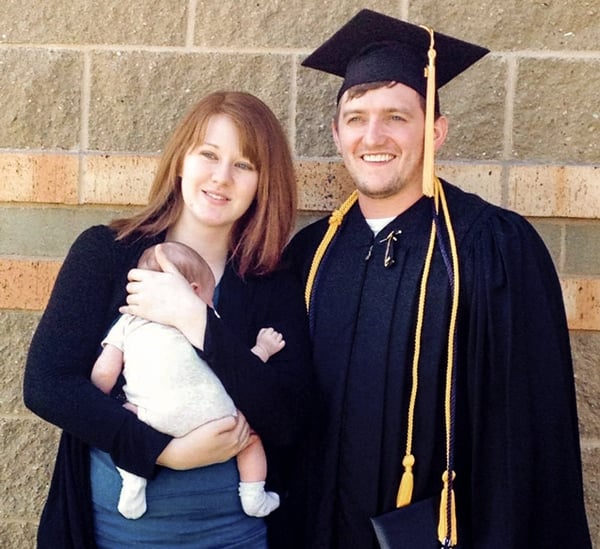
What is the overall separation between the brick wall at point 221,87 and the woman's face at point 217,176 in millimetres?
747

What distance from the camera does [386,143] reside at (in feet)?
7.70

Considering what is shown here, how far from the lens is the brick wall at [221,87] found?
286cm

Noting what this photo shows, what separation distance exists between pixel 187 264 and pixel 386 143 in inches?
27.1

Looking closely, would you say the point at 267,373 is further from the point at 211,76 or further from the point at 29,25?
the point at 29,25

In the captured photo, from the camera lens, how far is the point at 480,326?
2125mm

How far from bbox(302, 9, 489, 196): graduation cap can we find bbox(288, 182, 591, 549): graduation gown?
0.28 m

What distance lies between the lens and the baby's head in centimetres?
210

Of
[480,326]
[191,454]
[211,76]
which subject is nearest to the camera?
[191,454]

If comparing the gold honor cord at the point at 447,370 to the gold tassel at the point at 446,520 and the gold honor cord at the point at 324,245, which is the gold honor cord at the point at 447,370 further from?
the gold honor cord at the point at 324,245

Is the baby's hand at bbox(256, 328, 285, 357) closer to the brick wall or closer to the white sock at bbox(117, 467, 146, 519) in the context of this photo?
the white sock at bbox(117, 467, 146, 519)

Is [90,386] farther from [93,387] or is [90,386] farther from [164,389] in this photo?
[164,389]

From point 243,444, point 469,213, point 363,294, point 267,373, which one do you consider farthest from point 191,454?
point 469,213

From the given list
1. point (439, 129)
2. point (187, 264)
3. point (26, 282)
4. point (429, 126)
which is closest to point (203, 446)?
point (187, 264)

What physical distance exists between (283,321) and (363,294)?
0.81 feet
